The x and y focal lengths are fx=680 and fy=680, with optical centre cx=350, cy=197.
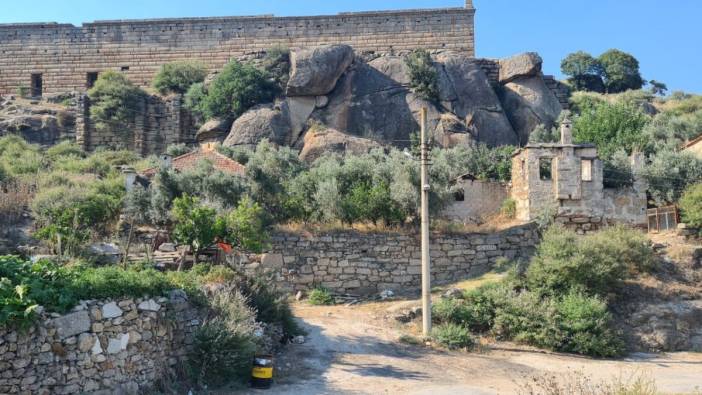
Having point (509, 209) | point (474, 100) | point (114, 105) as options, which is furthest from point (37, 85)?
point (509, 209)

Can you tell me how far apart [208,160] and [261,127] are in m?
5.74

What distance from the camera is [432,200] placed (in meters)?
19.0

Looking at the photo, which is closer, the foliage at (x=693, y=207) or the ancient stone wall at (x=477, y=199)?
the foliage at (x=693, y=207)

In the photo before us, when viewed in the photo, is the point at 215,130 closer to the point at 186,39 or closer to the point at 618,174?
the point at 186,39

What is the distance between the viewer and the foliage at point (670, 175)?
802 inches

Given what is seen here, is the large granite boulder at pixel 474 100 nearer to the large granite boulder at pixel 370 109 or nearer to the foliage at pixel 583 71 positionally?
the large granite boulder at pixel 370 109

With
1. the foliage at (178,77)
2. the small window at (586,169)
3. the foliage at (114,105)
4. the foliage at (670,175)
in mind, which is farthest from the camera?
the foliage at (178,77)

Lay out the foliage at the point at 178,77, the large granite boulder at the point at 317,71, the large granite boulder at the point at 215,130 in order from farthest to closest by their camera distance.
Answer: the foliage at the point at 178,77 → the large granite boulder at the point at 215,130 → the large granite boulder at the point at 317,71

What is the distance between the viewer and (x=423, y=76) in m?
29.8

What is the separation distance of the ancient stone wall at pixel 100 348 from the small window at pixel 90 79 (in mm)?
30302

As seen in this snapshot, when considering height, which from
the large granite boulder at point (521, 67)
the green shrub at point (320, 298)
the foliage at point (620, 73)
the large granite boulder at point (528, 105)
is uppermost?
the foliage at point (620, 73)

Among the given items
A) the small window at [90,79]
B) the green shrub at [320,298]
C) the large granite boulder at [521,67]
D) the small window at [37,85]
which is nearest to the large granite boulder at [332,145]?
the large granite boulder at [521,67]

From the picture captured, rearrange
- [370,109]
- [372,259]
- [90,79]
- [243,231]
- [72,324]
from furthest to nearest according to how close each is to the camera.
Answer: [90,79] → [370,109] → [372,259] → [243,231] → [72,324]

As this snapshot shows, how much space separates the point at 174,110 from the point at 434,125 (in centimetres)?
1252
